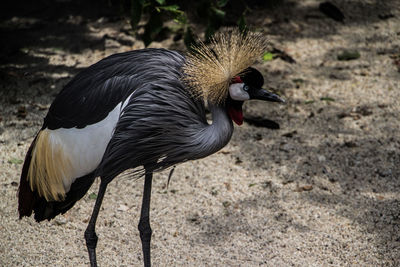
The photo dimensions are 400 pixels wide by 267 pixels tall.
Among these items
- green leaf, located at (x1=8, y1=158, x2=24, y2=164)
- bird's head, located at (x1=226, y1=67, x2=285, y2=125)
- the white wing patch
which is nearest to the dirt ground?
green leaf, located at (x1=8, y1=158, x2=24, y2=164)

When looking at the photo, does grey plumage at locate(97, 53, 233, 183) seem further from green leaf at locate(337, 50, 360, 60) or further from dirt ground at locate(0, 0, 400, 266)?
green leaf at locate(337, 50, 360, 60)

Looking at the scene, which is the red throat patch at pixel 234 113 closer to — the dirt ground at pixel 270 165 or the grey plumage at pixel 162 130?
the grey plumage at pixel 162 130

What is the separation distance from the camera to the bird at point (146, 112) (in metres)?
2.23

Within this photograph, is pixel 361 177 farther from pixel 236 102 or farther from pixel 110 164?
pixel 110 164

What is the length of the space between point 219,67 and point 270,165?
1377 mm

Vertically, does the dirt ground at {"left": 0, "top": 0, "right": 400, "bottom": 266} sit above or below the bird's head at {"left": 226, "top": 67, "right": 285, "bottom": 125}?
below

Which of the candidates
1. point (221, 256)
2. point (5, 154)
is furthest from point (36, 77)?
point (221, 256)

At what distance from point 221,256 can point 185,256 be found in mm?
176

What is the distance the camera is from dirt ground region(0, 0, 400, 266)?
9.32ft

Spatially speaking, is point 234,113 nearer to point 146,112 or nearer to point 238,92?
point 238,92

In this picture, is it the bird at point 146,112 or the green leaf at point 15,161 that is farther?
the green leaf at point 15,161

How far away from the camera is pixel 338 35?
4707mm

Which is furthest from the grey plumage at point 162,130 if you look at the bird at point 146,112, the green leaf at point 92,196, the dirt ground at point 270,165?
the green leaf at point 92,196

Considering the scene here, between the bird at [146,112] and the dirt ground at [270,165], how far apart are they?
2.11ft
